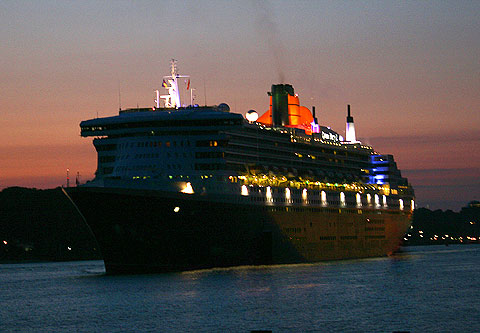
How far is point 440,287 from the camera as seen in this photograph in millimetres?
68625

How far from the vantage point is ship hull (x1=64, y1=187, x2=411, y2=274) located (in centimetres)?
7125

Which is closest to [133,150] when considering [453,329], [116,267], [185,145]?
[185,145]

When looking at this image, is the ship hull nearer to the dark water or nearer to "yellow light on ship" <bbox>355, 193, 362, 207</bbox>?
the dark water

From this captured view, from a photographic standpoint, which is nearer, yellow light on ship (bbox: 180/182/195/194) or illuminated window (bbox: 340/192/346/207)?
yellow light on ship (bbox: 180/182/195/194)

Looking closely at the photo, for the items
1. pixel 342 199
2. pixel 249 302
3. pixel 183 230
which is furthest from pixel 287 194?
pixel 249 302

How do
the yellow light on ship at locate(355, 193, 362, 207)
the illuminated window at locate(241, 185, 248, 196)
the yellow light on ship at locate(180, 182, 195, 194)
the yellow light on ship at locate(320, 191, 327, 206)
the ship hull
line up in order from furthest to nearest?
the yellow light on ship at locate(355, 193, 362, 207) → the yellow light on ship at locate(320, 191, 327, 206) → the illuminated window at locate(241, 185, 248, 196) → the yellow light on ship at locate(180, 182, 195, 194) → the ship hull

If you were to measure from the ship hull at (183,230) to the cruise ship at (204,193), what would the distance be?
81 millimetres

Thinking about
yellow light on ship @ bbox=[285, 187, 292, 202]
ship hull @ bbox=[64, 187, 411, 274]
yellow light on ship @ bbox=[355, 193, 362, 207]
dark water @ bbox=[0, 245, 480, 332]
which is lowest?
dark water @ bbox=[0, 245, 480, 332]

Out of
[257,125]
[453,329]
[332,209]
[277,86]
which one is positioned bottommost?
[453,329]

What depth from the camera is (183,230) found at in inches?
2896

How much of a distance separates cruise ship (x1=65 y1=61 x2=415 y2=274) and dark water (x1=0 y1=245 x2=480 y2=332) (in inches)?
99.8

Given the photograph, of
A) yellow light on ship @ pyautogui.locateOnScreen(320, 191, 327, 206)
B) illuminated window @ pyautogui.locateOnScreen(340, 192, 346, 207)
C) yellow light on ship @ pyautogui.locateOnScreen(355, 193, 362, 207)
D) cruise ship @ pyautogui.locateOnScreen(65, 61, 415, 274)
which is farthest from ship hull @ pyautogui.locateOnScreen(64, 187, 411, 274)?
yellow light on ship @ pyautogui.locateOnScreen(355, 193, 362, 207)

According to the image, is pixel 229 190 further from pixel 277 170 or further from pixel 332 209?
pixel 332 209

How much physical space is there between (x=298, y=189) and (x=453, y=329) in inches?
1850
